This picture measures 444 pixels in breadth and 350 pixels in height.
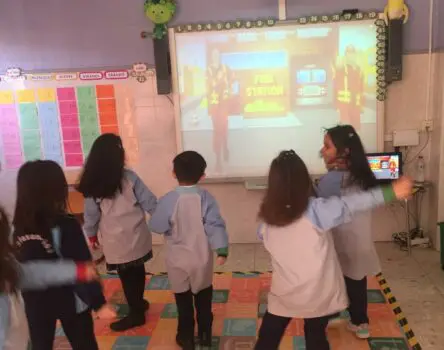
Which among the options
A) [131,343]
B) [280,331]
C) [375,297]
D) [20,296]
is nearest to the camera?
[20,296]

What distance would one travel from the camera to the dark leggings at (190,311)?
237cm

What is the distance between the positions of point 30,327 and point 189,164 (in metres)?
0.98

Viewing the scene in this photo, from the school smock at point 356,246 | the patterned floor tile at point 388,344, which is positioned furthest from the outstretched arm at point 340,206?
the patterned floor tile at point 388,344

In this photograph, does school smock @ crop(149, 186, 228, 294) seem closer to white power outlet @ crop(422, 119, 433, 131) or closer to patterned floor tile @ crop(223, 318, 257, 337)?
patterned floor tile @ crop(223, 318, 257, 337)

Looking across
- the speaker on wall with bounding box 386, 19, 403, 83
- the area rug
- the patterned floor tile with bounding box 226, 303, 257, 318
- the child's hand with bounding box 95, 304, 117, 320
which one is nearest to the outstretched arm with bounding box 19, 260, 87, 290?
the child's hand with bounding box 95, 304, 117, 320

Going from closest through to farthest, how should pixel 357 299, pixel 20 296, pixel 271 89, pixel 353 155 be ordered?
pixel 20 296 < pixel 353 155 < pixel 357 299 < pixel 271 89

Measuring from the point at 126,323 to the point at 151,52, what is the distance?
2296 millimetres

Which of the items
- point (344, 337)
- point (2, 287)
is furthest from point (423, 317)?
point (2, 287)

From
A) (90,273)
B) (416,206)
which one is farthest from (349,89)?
(90,273)

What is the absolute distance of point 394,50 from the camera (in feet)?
12.0

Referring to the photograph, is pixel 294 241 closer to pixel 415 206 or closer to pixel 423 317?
pixel 423 317

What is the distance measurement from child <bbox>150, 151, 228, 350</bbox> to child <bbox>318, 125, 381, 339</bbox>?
56cm

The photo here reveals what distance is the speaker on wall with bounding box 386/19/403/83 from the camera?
3.63 meters

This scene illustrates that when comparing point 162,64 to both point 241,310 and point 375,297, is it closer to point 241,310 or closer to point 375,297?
point 241,310
